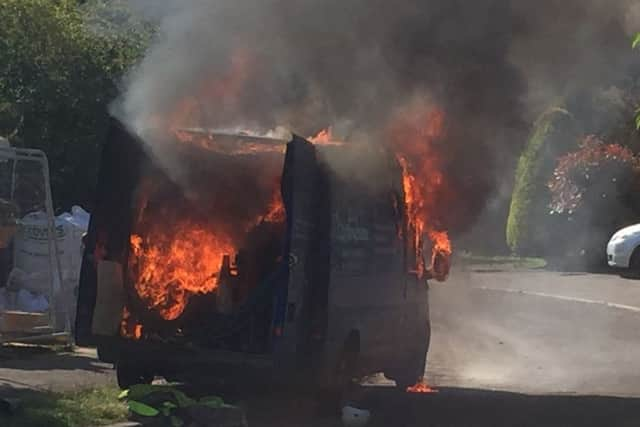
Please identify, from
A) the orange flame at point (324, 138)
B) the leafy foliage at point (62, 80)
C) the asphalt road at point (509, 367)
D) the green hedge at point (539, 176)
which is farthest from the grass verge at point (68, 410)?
the green hedge at point (539, 176)

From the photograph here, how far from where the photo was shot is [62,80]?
19.0 metres

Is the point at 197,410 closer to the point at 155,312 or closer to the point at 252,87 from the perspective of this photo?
the point at 155,312

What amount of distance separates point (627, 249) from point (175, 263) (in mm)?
16189

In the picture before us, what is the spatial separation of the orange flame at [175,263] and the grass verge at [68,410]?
0.88 metres

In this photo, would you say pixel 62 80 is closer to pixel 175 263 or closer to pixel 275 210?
pixel 175 263

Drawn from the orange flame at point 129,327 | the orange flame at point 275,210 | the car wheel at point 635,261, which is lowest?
the orange flame at point 129,327

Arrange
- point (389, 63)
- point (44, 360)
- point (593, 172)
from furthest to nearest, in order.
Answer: point (593, 172), point (44, 360), point (389, 63)

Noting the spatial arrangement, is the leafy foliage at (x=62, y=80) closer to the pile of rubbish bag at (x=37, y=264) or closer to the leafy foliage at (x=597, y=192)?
the pile of rubbish bag at (x=37, y=264)

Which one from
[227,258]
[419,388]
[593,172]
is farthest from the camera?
[593,172]

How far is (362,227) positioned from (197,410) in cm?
223

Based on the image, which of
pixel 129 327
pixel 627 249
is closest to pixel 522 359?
pixel 129 327

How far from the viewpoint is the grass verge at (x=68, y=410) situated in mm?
9062

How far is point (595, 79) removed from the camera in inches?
596

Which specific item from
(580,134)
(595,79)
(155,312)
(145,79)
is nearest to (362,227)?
(155,312)
